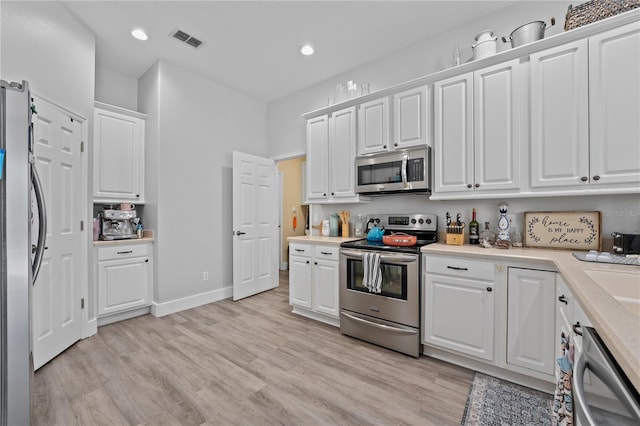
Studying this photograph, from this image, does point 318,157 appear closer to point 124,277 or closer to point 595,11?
point 595,11

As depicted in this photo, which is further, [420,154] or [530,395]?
[420,154]

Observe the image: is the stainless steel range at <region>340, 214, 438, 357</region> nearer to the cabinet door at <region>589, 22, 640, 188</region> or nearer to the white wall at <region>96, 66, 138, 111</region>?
the cabinet door at <region>589, 22, 640, 188</region>

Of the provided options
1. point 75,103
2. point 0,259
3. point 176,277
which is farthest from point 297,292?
point 75,103

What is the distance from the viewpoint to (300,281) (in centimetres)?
325

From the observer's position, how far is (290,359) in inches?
91.2

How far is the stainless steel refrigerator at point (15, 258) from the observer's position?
1.23 m

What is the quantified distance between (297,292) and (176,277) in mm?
1579

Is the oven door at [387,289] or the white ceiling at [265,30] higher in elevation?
the white ceiling at [265,30]

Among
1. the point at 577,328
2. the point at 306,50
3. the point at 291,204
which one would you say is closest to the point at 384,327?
the point at 577,328

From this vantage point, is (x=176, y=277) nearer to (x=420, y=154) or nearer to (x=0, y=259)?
(x=0, y=259)

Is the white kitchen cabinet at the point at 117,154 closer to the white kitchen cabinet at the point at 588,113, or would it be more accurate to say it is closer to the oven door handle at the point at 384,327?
the oven door handle at the point at 384,327

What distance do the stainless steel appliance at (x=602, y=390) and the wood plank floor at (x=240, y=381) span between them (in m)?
1.10

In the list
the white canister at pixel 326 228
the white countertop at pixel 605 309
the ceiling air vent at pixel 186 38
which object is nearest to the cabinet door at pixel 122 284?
the white canister at pixel 326 228

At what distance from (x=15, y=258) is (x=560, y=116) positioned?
11.2 feet
